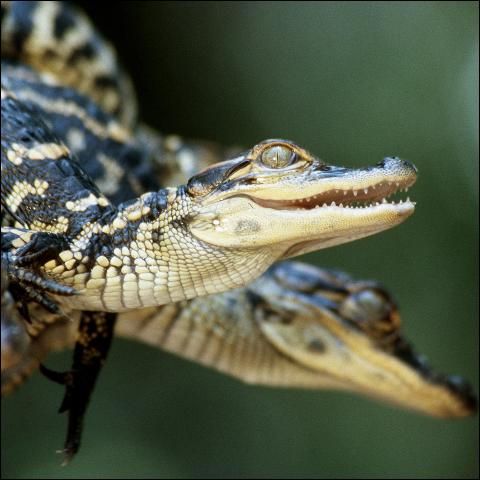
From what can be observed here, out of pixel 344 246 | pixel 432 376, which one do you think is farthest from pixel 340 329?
pixel 344 246

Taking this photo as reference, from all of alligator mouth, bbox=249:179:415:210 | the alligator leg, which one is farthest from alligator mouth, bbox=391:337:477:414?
alligator mouth, bbox=249:179:415:210

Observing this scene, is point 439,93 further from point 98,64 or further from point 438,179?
point 98,64

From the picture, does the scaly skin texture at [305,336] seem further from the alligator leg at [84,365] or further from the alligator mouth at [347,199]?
the alligator mouth at [347,199]

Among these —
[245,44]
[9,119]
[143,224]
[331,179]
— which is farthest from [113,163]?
[245,44]

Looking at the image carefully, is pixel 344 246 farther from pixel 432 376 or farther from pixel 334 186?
pixel 334 186

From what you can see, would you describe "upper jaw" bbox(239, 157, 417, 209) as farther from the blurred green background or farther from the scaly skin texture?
the blurred green background

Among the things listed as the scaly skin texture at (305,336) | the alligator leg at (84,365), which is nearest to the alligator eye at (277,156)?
the alligator leg at (84,365)
